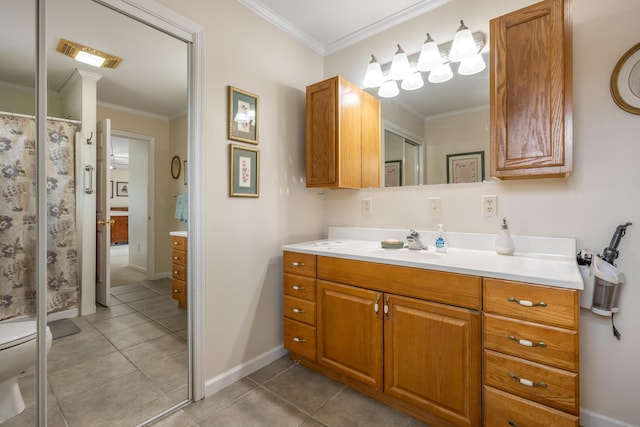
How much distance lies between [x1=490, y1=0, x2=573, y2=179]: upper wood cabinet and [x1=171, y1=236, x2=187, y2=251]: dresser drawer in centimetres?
179

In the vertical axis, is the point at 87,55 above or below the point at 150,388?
above

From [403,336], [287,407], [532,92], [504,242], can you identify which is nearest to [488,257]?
[504,242]

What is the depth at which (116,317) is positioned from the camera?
154cm

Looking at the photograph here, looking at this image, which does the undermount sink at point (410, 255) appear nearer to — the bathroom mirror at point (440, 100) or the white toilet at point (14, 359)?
the bathroom mirror at point (440, 100)

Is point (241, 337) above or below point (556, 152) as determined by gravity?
below

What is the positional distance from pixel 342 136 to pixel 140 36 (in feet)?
4.31

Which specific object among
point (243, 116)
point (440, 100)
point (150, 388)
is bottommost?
point (150, 388)

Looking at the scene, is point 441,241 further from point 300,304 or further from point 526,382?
point 300,304

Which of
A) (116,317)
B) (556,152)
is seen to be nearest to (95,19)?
(116,317)

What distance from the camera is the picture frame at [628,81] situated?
1407mm

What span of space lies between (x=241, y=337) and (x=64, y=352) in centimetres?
94

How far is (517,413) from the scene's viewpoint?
1.21 m

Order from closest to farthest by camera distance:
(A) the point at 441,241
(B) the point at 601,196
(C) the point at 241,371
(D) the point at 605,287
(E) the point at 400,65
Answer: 1. (D) the point at 605,287
2. (B) the point at 601,196
3. (A) the point at 441,241
4. (C) the point at 241,371
5. (E) the point at 400,65

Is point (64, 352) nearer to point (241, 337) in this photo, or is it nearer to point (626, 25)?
point (241, 337)
